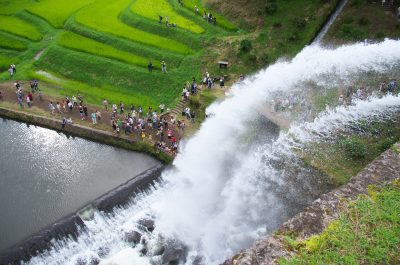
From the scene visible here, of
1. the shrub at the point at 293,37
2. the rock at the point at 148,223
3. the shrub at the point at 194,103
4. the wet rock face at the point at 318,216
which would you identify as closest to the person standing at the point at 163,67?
the shrub at the point at 194,103

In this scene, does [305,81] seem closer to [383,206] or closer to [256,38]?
[256,38]

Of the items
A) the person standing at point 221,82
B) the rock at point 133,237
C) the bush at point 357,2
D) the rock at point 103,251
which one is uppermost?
the bush at point 357,2

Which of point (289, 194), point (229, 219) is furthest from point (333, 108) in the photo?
point (229, 219)

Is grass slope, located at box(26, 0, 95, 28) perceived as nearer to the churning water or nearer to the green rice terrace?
the green rice terrace

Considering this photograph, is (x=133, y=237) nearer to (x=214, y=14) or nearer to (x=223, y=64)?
(x=223, y=64)

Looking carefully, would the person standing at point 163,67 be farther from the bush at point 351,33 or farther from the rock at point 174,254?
the rock at point 174,254
